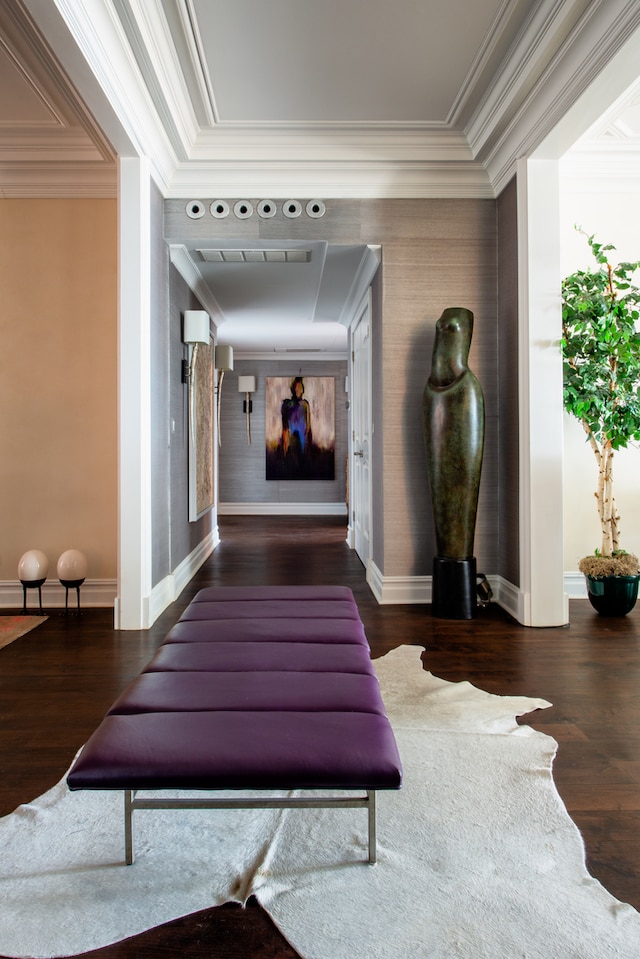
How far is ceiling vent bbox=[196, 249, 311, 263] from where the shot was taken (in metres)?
4.77

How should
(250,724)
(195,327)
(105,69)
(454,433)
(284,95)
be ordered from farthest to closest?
(195,327) → (454,433) → (284,95) → (105,69) → (250,724)

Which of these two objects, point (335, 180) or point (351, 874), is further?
point (335, 180)

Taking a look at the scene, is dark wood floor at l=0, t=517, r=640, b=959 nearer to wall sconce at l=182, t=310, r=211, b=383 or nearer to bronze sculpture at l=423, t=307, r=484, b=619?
bronze sculpture at l=423, t=307, r=484, b=619

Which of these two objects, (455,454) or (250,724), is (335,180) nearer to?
(455,454)

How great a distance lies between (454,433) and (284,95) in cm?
213

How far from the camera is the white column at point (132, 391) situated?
12.1 ft

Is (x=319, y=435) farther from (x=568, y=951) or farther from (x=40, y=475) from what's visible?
(x=568, y=951)

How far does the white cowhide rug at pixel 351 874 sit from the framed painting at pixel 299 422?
8.40 m

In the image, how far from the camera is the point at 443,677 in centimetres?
293

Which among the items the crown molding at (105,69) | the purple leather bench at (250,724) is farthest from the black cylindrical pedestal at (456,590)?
the crown molding at (105,69)

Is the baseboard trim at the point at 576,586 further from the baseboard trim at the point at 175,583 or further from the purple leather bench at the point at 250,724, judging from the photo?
the purple leather bench at the point at 250,724

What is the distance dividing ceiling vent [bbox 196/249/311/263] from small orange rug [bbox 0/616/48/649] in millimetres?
2731

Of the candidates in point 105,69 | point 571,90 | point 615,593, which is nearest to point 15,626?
point 105,69

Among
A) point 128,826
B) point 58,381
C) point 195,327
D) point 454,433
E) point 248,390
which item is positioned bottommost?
point 128,826
